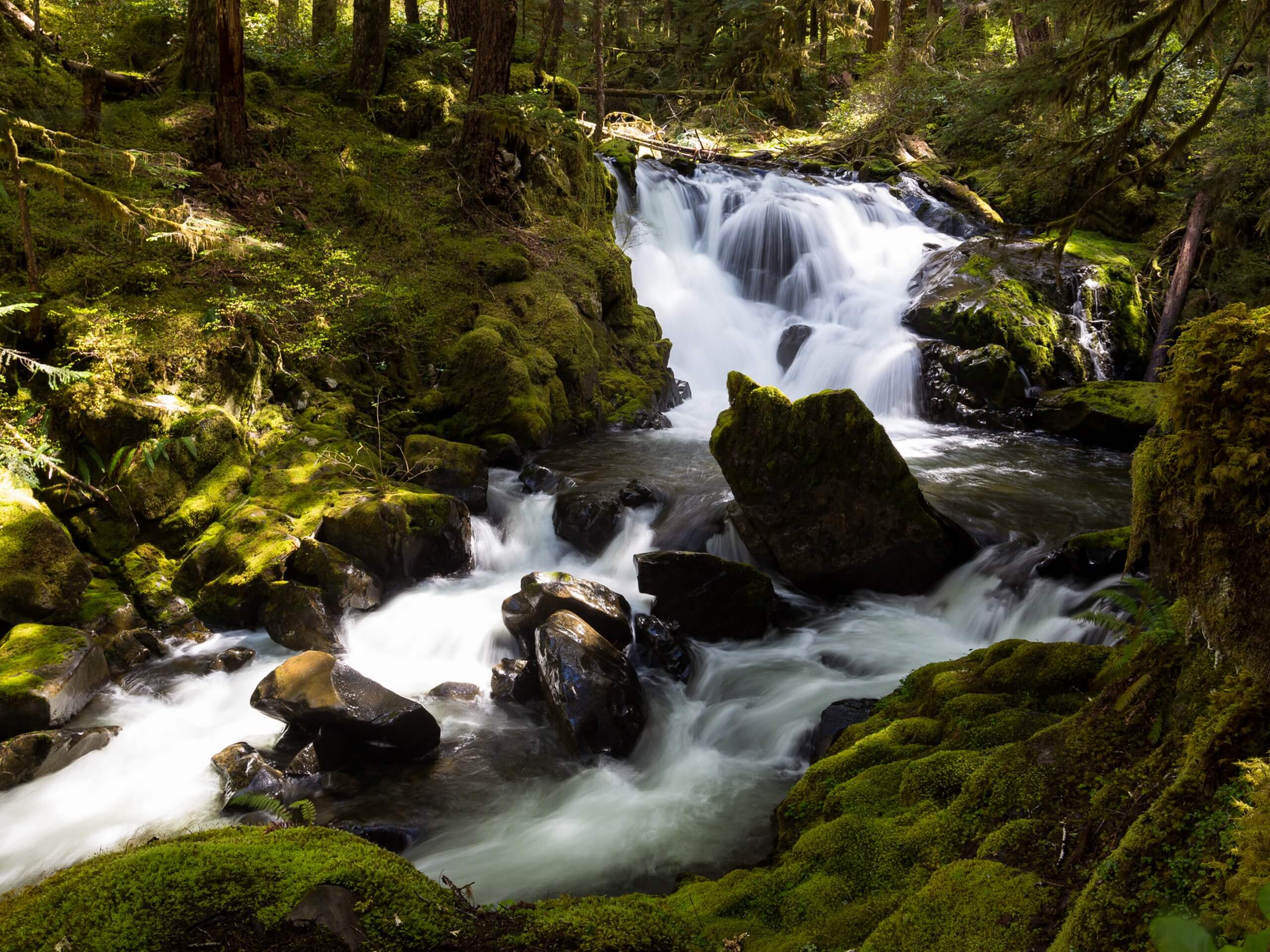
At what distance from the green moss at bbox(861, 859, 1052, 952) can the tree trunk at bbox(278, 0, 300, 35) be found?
1832cm

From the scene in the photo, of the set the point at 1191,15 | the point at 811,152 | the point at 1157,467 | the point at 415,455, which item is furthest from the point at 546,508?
the point at 811,152

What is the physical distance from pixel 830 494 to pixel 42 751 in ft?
22.7

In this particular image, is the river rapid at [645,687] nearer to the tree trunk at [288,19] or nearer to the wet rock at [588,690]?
the wet rock at [588,690]

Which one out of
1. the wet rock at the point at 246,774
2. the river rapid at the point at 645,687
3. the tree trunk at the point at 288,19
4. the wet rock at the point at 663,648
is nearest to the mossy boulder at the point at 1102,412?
the river rapid at the point at 645,687

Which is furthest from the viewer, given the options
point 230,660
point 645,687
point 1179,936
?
point 645,687

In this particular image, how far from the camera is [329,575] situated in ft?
24.4

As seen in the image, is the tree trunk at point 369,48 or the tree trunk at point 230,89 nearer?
the tree trunk at point 230,89

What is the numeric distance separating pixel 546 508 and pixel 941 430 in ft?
25.6

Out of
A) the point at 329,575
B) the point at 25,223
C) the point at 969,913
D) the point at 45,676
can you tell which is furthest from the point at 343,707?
the point at 25,223

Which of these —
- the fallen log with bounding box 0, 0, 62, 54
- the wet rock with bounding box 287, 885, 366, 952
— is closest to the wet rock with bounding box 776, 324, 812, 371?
the fallen log with bounding box 0, 0, 62, 54

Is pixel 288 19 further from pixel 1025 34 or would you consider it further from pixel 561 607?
pixel 1025 34

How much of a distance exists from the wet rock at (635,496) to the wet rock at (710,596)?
208 cm

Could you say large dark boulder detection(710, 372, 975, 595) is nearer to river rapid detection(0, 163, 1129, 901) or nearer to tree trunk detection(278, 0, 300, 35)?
river rapid detection(0, 163, 1129, 901)

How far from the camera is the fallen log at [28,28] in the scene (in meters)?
11.2
